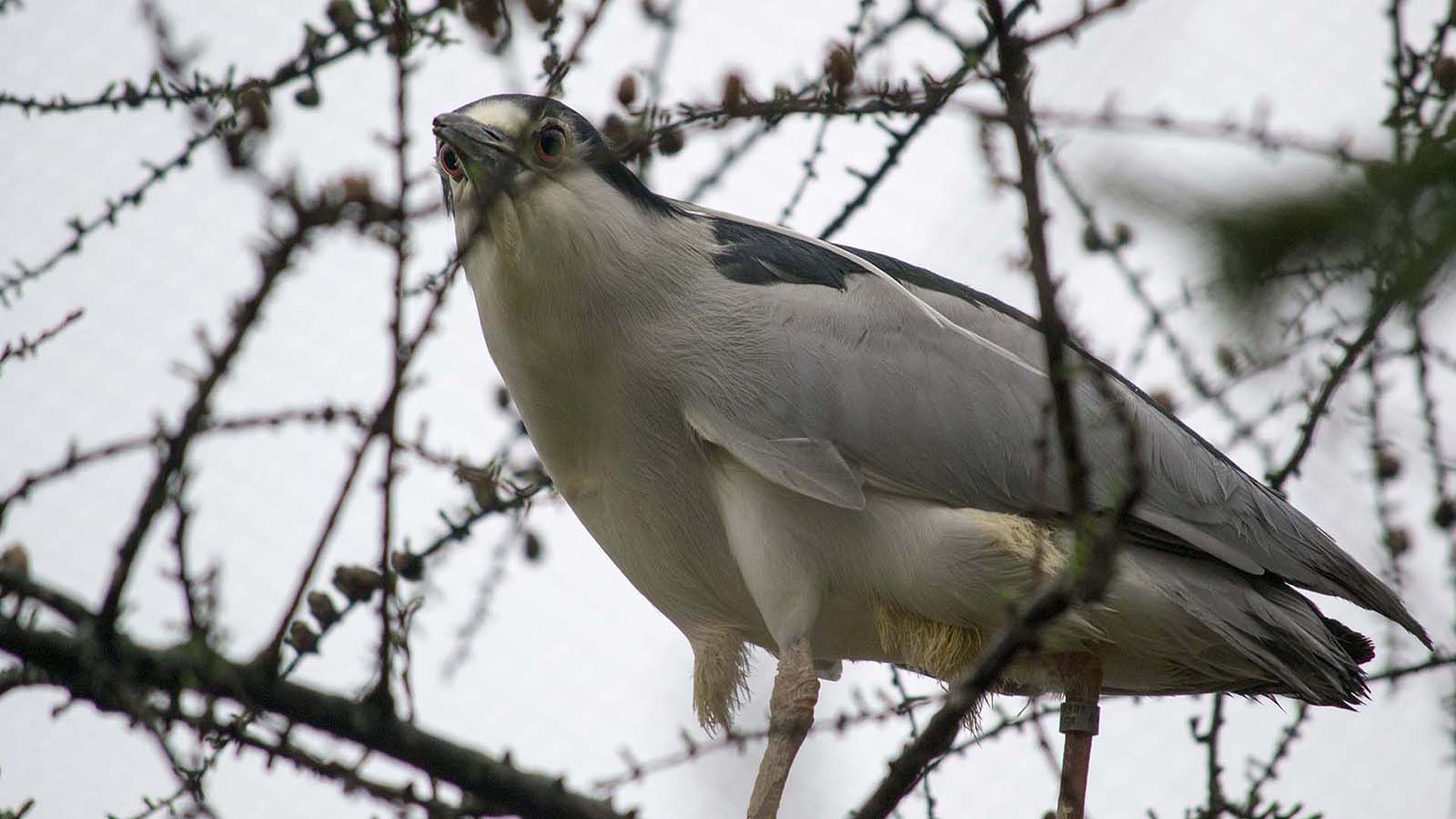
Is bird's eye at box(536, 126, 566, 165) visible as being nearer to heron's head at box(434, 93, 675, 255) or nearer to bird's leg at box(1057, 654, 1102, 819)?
heron's head at box(434, 93, 675, 255)

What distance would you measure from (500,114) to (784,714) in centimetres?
109

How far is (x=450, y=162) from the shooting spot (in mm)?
2559

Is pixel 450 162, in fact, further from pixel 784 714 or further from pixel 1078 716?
pixel 1078 716

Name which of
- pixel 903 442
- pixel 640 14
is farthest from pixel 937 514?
pixel 640 14

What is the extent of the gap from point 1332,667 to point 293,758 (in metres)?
1.75

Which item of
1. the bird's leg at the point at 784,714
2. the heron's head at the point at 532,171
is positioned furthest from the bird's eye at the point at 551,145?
the bird's leg at the point at 784,714

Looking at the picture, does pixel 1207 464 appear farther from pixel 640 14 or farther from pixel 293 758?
pixel 293 758

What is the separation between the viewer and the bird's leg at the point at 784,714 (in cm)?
251

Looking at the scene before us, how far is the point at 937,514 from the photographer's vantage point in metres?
2.52

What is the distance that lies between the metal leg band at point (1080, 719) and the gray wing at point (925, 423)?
313 millimetres

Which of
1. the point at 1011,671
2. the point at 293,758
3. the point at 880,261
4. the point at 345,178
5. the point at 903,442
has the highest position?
the point at 880,261

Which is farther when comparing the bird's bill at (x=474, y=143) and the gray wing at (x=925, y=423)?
the gray wing at (x=925, y=423)

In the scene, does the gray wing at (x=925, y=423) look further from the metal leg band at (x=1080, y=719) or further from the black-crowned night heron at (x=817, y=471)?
the metal leg band at (x=1080, y=719)

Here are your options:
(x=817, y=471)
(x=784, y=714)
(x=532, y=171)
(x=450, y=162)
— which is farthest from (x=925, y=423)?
(x=450, y=162)
